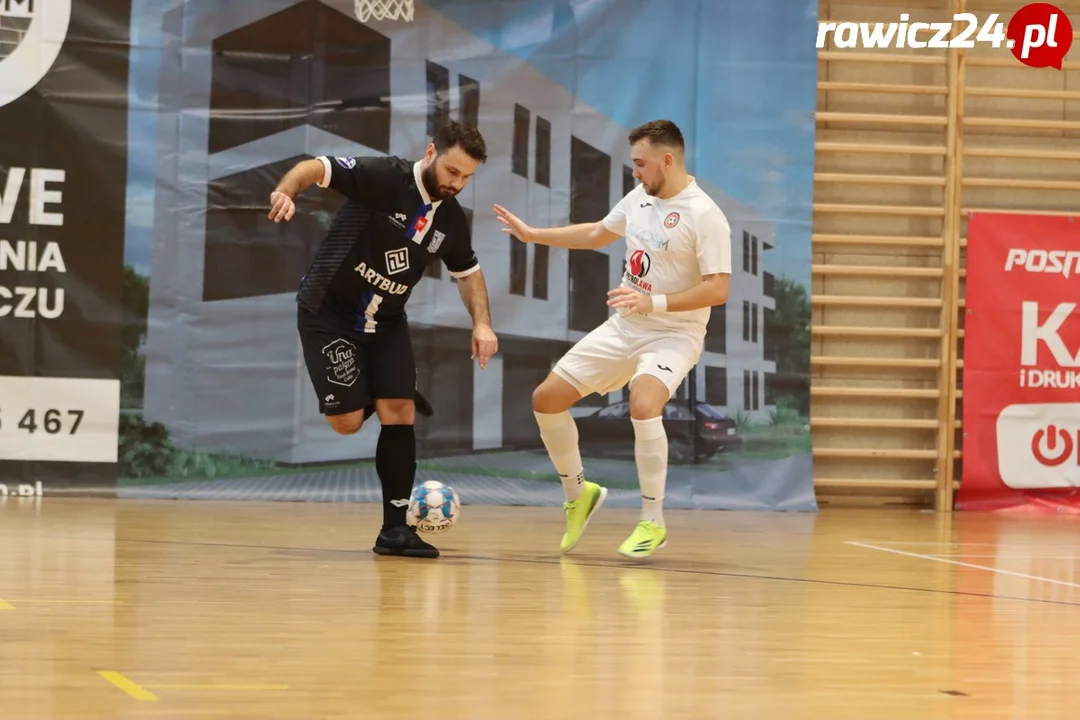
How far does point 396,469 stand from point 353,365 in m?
0.40

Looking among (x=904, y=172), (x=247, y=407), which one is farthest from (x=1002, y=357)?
(x=247, y=407)

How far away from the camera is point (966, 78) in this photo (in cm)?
896

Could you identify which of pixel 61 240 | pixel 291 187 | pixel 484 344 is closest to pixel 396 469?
pixel 484 344

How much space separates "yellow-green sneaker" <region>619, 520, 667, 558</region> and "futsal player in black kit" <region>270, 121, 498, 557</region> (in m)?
0.74

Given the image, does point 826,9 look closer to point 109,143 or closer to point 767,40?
point 767,40

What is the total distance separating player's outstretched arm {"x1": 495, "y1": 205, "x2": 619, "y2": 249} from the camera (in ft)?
16.7

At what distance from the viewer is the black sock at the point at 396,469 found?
180 inches

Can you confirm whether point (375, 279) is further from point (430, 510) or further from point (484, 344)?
point (430, 510)

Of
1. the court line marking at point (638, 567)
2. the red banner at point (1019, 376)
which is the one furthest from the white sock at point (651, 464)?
the red banner at point (1019, 376)

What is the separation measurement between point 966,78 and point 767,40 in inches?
64.5

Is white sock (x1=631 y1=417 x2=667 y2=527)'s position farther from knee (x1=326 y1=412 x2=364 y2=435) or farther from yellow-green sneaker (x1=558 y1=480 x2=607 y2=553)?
knee (x1=326 y1=412 x2=364 y2=435)

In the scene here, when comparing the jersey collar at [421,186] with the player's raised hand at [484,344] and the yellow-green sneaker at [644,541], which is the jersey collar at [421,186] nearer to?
the player's raised hand at [484,344]

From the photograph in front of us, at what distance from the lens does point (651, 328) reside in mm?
4863

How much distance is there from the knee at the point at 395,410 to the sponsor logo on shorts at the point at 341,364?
0.43 ft
